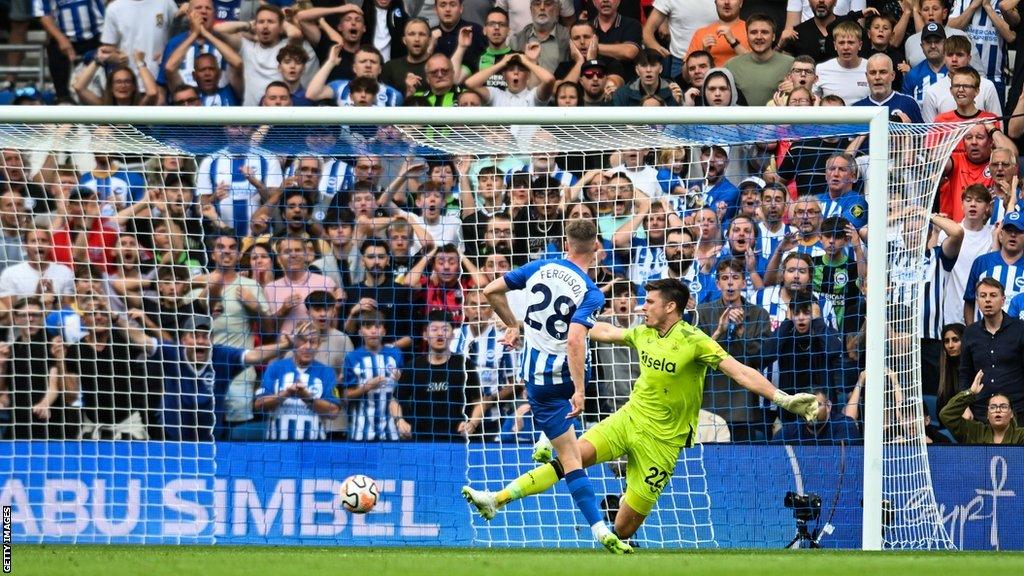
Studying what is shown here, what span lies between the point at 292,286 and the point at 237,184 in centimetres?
124

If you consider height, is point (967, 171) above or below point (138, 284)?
above

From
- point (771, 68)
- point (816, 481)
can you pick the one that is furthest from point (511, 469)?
point (771, 68)

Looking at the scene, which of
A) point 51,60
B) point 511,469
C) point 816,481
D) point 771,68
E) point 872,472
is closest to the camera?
point 872,472

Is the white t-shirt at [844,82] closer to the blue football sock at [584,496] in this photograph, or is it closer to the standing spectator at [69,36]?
the blue football sock at [584,496]

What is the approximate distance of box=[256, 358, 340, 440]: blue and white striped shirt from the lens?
10844mm

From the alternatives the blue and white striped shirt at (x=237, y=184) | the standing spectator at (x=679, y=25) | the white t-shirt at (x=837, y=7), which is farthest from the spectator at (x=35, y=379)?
the white t-shirt at (x=837, y=7)

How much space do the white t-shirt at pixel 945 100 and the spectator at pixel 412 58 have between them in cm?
494

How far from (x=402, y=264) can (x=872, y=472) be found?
4.30 meters

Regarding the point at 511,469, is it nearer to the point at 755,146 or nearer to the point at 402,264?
the point at 402,264

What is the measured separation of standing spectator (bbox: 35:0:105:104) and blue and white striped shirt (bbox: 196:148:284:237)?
12.1 feet

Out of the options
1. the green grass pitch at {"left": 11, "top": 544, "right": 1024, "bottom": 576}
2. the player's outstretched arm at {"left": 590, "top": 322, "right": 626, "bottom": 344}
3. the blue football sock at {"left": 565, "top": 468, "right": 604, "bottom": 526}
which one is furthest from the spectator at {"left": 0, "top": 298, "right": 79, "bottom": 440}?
the player's outstretched arm at {"left": 590, "top": 322, "right": 626, "bottom": 344}

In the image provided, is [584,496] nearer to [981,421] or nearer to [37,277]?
[981,421]

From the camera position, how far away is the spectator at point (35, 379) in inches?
→ 431

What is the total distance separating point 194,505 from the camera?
10453mm
